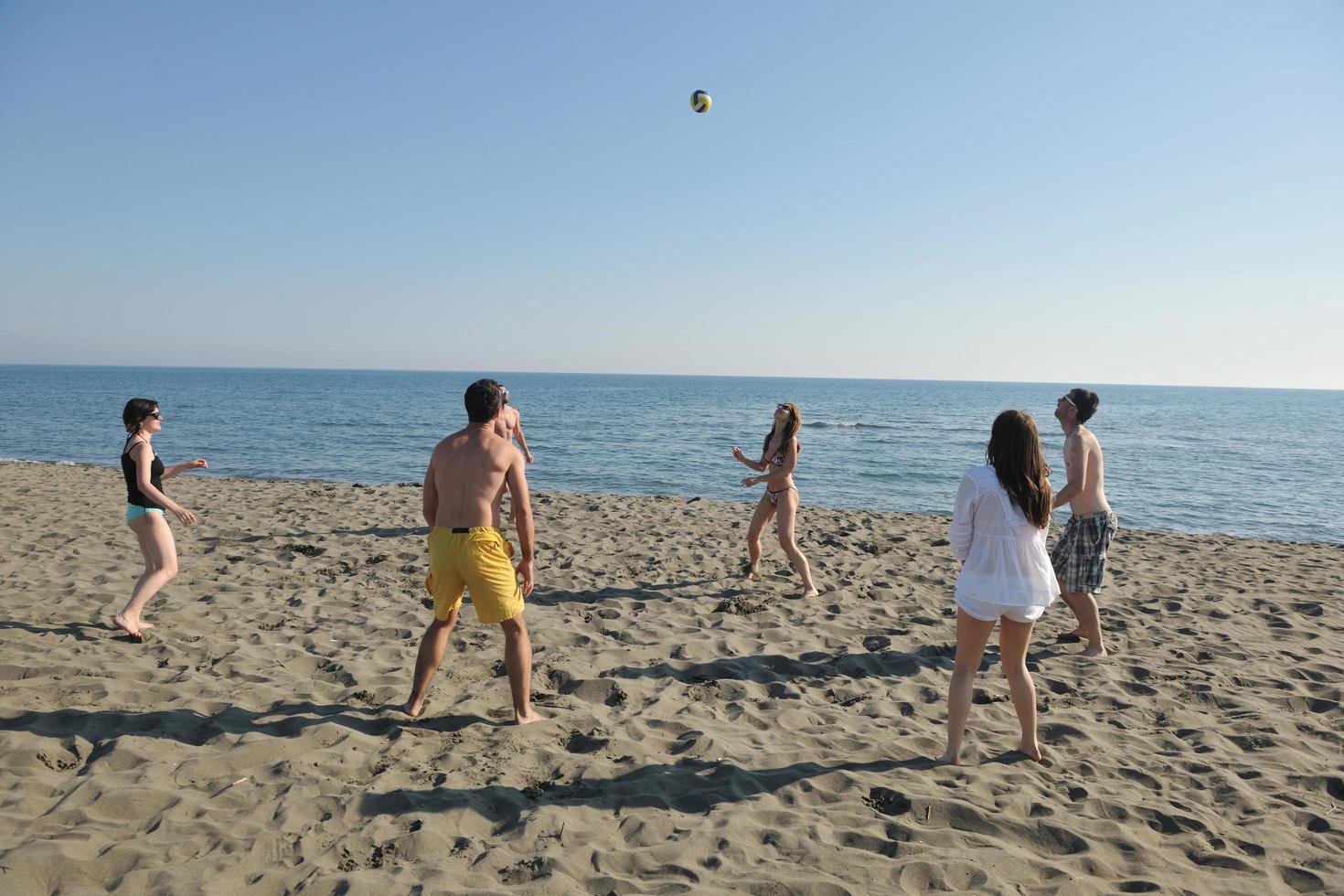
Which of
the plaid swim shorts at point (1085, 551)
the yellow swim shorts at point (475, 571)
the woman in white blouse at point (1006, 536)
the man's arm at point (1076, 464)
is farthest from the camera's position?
the plaid swim shorts at point (1085, 551)

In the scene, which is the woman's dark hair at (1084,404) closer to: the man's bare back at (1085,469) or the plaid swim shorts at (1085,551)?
the man's bare back at (1085,469)

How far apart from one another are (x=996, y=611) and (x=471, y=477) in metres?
2.74

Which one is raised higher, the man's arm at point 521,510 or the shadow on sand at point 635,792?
the man's arm at point 521,510

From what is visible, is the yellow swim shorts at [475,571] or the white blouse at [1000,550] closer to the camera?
the white blouse at [1000,550]

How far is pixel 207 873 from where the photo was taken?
2.71m

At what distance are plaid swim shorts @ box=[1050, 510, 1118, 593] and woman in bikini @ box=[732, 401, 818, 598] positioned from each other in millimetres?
2259

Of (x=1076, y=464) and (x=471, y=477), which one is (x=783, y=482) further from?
(x=471, y=477)

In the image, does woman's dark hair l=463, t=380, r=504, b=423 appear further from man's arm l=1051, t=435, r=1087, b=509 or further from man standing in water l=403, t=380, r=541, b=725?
man's arm l=1051, t=435, r=1087, b=509

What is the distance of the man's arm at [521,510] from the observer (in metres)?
3.81

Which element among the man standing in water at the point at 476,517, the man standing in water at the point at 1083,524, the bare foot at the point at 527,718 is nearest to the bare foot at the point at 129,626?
the man standing in water at the point at 476,517

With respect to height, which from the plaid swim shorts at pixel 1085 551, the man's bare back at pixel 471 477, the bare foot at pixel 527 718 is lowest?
the bare foot at pixel 527 718

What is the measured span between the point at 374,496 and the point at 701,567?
691cm

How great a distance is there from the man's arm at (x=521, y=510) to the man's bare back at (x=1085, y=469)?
3.84 metres

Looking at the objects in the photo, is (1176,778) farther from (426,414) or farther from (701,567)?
(426,414)
